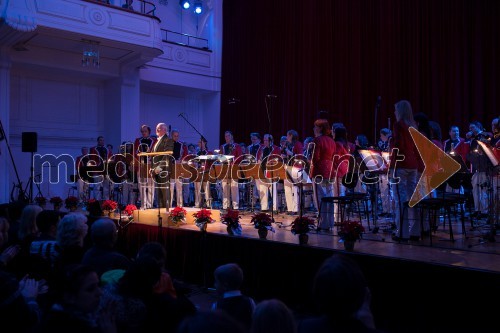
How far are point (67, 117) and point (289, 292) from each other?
1227 centimetres

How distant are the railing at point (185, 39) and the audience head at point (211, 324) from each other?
16.7 metres

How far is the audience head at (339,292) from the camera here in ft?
6.63

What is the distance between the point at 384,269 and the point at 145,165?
21.3ft

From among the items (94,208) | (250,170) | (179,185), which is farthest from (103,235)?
(179,185)

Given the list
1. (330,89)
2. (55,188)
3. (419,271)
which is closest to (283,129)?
(330,89)

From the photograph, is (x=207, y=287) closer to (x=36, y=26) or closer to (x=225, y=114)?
(x=36, y=26)

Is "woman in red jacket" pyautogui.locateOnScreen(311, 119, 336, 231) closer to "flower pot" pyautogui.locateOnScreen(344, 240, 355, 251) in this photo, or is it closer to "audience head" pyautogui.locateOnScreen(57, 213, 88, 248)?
"flower pot" pyautogui.locateOnScreen(344, 240, 355, 251)

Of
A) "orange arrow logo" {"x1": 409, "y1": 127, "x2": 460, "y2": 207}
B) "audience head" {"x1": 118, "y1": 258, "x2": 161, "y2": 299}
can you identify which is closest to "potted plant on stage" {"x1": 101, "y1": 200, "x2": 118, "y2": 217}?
"orange arrow logo" {"x1": 409, "y1": 127, "x2": 460, "y2": 207}

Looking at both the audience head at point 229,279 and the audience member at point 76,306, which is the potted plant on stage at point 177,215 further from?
the audience member at point 76,306

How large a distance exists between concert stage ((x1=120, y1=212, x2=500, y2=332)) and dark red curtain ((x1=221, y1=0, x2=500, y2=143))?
443 cm

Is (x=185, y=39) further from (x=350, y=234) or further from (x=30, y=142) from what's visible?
(x=350, y=234)

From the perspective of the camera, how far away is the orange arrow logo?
6.29 metres

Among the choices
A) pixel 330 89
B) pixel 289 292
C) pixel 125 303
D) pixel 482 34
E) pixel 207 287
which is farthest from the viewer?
pixel 330 89

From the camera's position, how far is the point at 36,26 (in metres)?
11.9
